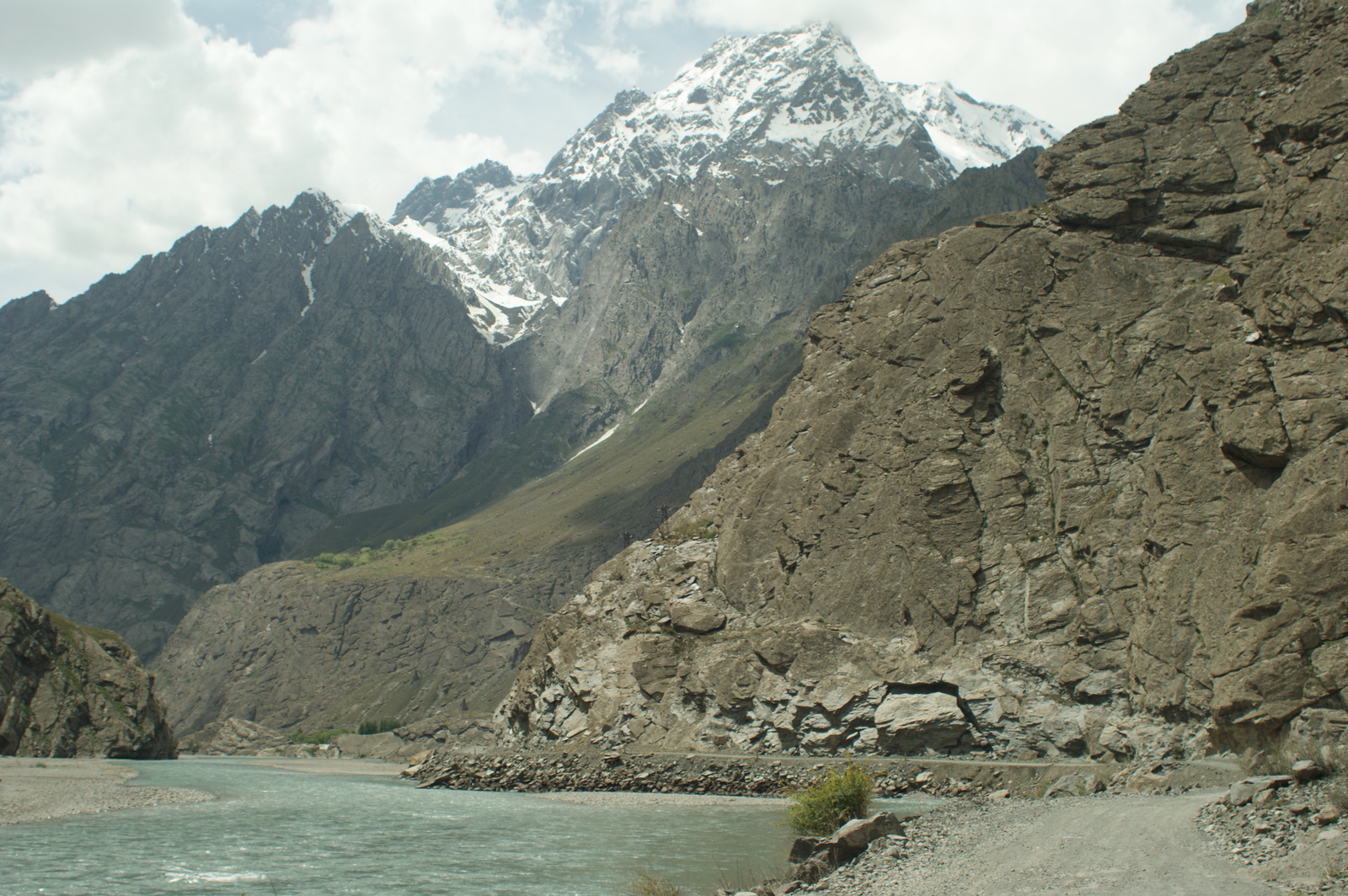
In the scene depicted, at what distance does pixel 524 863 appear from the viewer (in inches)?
1072

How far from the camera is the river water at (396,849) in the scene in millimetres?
23594

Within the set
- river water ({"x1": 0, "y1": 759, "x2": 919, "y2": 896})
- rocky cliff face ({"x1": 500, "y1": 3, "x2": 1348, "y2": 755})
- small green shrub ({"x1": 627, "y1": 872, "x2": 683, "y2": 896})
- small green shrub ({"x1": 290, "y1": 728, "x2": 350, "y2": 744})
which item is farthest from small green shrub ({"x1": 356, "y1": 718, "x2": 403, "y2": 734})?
small green shrub ({"x1": 627, "y1": 872, "x2": 683, "y2": 896})

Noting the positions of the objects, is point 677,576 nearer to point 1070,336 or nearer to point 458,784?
point 458,784

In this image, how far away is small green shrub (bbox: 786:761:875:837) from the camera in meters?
28.0

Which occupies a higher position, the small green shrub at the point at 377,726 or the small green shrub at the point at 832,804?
the small green shrub at the point at 832,804

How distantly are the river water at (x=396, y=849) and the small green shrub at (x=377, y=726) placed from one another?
13677cm

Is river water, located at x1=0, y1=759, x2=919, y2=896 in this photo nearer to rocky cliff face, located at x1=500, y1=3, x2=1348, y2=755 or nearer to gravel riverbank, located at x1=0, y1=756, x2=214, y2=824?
gravel riverbank, located at x1=0, y1=756, x2=214, y2=824

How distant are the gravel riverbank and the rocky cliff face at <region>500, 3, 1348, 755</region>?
2462 cm

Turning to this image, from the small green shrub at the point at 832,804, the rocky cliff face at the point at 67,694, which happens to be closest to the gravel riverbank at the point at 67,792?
the rocky cliff face at the point at 67,694

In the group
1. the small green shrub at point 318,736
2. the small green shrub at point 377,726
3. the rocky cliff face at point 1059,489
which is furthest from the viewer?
the small green shrub at point 377,726

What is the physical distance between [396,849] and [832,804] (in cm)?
1410

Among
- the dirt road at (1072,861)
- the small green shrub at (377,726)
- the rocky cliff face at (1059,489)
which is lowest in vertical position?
the small green shrub at (377,726)

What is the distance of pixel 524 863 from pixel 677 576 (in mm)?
40982

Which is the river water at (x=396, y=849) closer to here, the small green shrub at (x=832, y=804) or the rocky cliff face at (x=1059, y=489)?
the small green shrub at (x=832, y=804)
